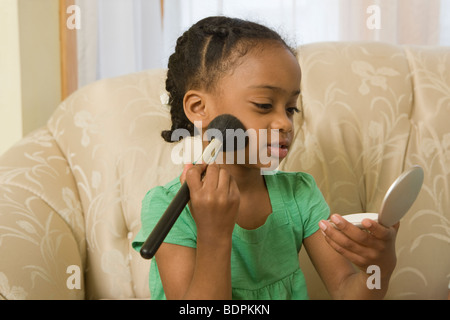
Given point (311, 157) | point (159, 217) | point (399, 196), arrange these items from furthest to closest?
point (311, 157) → point (159, 217) → point (399, 196)

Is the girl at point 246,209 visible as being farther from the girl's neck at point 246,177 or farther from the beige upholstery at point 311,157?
the beige upholstery at point 311,157

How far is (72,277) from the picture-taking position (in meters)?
0.97

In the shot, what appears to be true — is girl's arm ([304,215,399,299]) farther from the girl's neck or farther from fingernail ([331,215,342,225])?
the girl's neck

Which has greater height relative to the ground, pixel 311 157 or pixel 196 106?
pixel 196 106

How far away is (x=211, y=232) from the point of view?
674 mm

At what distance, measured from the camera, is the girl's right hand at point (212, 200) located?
64 centimetres

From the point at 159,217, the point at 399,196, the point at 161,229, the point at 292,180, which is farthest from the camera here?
the point at 292,180

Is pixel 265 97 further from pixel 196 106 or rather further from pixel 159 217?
pixel 159 217

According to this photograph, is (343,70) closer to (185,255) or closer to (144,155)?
(144,155)

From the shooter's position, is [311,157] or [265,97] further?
[311,157]

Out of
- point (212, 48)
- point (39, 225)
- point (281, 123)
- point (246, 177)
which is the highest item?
point (212, 48)

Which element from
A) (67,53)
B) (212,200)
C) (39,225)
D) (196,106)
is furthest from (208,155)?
(67,53)

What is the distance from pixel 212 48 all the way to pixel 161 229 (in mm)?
352
